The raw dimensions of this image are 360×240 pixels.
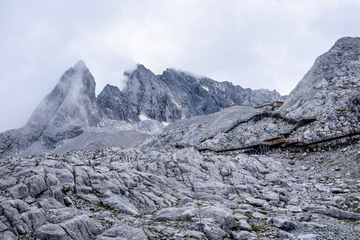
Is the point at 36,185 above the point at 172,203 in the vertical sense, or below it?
above

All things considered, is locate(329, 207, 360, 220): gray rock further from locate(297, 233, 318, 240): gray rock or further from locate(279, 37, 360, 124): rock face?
locate(279, 37, 360, 124): rock face

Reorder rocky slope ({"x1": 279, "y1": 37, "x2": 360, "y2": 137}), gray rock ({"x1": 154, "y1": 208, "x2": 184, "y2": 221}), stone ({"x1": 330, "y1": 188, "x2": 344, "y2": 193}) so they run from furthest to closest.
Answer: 1. rocky slope ({"x1": 279, "y1": 37, "x2": 360, "y2": 137})
2. stone ({"x1": 330, "y1": 188, "x2": 344, "y2": 193})
3. gray rock ({"x1": 154, "y1": 208, "x2": 184, "y2": 221})

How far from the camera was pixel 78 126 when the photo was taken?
177250 millimetres

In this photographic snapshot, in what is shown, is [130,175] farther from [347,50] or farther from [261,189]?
[347,50]

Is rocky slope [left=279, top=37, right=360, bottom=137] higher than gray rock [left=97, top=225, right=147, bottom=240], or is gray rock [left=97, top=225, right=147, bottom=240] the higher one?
rocky slope [left=279, top=37, right=360, bottom=137]

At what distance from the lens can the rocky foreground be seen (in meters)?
13.1

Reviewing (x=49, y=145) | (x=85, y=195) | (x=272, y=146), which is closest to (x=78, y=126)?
(x=49, y=145)

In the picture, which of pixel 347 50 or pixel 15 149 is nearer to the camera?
pixel 347 50

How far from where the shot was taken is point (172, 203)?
22.0 meters

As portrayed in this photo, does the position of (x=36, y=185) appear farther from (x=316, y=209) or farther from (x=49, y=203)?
(x=316, y=209)

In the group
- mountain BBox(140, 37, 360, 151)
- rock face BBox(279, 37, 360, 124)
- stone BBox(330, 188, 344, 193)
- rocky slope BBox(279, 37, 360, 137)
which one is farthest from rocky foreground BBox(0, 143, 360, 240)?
rock face BBox(279, 37, 360, 124)

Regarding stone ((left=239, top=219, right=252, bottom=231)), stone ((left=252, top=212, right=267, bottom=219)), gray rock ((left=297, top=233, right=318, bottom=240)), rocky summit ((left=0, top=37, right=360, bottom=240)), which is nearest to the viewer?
gray rock ((left=297, top=233, right=318, bottom=240))

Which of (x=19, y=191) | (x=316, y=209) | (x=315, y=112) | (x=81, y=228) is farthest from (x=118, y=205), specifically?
(x=315, y=112)

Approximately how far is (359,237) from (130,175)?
2076 centimetres
